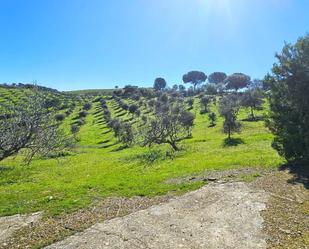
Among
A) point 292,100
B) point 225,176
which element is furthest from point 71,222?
point 292,100

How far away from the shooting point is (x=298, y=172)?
26.5 meters

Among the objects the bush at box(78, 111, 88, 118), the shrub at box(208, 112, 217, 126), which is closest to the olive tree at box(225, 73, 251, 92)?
the bush at box(78, 111, 88, 118)

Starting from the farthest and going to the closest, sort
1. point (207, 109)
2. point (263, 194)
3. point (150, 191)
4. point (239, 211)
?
point (207, 109) < point (150, 191) < point (263, 194) < point (239, 211)

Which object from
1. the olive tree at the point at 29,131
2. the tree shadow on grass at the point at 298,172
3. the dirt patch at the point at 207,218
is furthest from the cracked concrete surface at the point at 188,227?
the olive tree at the point at 29,131

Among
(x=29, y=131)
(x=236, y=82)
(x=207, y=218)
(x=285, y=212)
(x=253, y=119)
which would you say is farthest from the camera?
(x=236, y=82)

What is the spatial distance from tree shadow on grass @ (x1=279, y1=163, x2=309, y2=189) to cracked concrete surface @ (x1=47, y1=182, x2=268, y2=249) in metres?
4.00

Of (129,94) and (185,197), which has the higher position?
(129,94)

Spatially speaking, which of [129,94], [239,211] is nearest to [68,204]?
[239,211]

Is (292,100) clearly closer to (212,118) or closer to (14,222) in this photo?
(14,222)

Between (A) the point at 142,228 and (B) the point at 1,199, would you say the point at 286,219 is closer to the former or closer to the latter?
(A) the point at 142,228

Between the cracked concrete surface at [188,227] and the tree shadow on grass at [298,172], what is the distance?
400 centimetres

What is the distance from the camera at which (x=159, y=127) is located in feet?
175

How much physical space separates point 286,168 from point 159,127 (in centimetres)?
2738

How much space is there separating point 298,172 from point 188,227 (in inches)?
539
